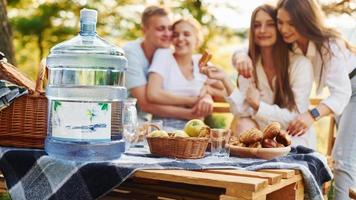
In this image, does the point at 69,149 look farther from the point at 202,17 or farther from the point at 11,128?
the point at 202,17

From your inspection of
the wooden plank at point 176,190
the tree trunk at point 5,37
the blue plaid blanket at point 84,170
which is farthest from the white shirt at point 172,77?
the blue plaid blanket at point 84,170

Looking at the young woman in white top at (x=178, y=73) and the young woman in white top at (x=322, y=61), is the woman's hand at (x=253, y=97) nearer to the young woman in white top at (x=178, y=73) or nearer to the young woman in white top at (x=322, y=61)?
the young woman in white top at (x=322, y=61)

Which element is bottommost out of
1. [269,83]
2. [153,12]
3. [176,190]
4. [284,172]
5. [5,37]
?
[176,190]

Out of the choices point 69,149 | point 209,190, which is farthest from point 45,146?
point 209,190

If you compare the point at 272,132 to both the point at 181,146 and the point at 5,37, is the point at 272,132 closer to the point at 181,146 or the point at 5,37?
the point at 181,146

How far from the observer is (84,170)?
1.60 metres

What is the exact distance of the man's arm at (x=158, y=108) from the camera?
10.1 feet

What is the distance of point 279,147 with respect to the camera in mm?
1893

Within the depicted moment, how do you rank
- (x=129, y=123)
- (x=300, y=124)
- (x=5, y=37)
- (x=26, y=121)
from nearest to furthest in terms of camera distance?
(x=26, y=121) → (x=129, y=123) → (x=300, y=124) → (x=5, y=37)

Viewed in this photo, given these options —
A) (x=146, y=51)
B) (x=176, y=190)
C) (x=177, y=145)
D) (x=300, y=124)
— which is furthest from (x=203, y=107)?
(x=177, y=145)

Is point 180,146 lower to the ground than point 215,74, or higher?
lower

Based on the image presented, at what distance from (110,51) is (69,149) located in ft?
1.51

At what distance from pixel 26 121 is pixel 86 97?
24 cm

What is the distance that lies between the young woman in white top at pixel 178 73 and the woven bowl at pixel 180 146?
1.21 m
